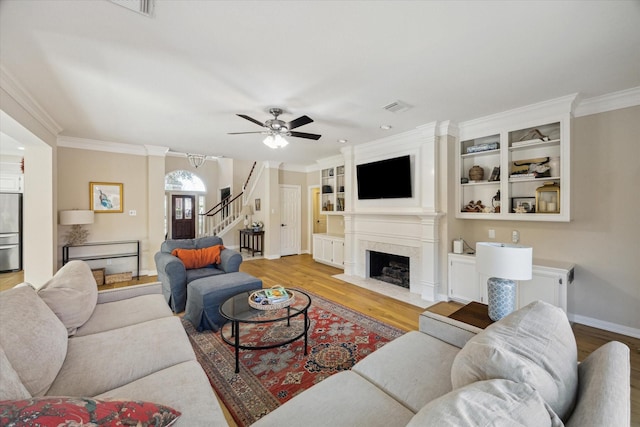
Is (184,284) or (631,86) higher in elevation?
(631,86)

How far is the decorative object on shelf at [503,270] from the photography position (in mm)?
1790

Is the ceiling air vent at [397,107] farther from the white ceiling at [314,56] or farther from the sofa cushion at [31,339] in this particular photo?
the sofa cushion at [31,339]

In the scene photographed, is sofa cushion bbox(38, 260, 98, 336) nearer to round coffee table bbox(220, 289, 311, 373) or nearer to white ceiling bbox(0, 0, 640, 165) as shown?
round coffee table bbox(220, 289, 311, 373)

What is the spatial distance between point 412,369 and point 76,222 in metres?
5.29

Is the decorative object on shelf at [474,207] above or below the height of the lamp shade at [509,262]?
above

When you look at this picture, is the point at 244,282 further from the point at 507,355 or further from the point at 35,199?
the point at 35,199

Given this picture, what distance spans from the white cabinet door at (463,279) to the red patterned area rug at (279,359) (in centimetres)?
132

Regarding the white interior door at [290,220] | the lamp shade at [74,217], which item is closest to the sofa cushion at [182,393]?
the lamp shade at [74,217]

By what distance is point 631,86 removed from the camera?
259 centimetres

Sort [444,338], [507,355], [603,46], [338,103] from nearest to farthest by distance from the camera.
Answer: [507,355] → [444,338] → [603,46] → [338,103]

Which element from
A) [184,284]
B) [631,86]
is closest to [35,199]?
[184,284]

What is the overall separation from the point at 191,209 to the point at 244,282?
A: 7336 mm

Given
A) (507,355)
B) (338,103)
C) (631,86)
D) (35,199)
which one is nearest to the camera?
(507,355)

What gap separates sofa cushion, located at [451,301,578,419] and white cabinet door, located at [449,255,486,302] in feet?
7.80
